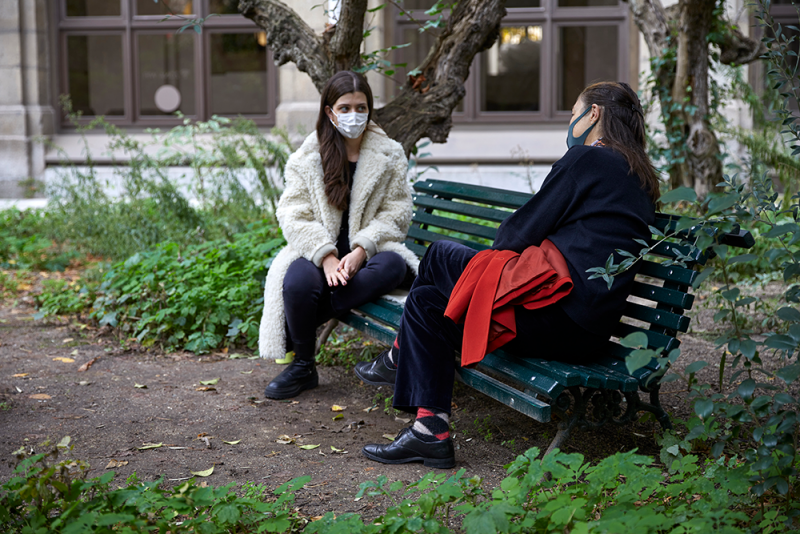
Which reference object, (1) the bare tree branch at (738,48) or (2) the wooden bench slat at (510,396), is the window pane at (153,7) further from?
(2) the wooden bench slat at (510,396)

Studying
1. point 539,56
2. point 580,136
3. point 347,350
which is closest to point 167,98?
point 539,56

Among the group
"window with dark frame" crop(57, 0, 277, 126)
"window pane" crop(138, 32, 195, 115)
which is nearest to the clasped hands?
"window with dark frame" crop(57, 0, 277, 126)

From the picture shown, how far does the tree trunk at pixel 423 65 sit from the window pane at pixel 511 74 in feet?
16.1

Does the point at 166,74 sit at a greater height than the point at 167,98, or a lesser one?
greater

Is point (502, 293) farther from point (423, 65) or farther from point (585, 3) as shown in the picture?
point (585, 3)

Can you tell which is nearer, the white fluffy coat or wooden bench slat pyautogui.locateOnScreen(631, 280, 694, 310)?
wooden bench slat pyautogui.locateOnScreen(631, 280, 694, 310)

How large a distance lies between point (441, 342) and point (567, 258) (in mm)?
594

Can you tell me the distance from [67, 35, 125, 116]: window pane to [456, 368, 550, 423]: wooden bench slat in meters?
8.75

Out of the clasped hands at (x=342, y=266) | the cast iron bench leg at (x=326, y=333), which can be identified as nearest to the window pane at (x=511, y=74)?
the cast iron bench leg at (x=326, y=333)

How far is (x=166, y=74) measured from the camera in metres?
10.2

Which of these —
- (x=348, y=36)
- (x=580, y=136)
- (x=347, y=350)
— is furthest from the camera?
(x=348, y=36)

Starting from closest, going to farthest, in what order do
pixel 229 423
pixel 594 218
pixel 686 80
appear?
pixel 594 218 → pixel 229 423 → pixel 686 80

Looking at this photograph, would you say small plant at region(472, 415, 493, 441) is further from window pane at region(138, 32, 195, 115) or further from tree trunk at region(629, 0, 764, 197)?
window pane at region(138, 32, 195, 115)

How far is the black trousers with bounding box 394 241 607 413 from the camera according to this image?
2738 mm
